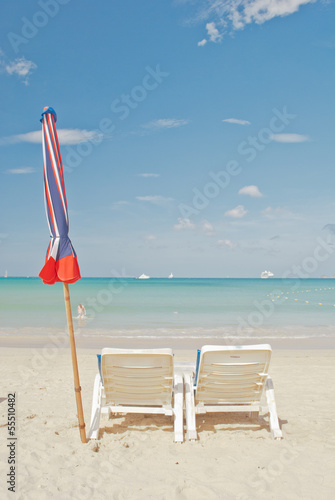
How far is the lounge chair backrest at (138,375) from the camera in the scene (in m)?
4.30

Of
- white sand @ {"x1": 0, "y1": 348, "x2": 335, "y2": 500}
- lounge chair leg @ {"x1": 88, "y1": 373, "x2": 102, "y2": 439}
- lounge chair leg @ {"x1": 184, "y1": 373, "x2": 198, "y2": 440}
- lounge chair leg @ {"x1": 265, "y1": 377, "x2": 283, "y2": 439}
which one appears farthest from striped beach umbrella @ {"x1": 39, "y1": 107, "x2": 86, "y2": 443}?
lounge chair leg @ {"x1": 265, "y1": 377, "x2": 283, "y2": 439}

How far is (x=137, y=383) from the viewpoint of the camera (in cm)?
451

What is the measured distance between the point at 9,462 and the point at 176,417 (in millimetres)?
1704

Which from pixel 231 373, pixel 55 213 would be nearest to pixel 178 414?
pixel 231 373

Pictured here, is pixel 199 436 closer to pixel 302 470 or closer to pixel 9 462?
pixel 302 470

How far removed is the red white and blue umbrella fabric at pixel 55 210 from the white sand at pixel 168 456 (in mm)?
1718

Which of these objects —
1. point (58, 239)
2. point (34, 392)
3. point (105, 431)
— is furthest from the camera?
point (34, 392)

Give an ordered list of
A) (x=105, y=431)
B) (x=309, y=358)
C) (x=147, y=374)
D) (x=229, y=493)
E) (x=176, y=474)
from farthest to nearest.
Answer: (x=309, y=358) < (x=105, y=431) < (x=147, y=374) < (x=176, y=474) < (x=229, y=493)

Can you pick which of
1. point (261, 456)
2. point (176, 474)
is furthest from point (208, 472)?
point (261, 456)

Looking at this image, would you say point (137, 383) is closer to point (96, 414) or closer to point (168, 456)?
point (96, 414)

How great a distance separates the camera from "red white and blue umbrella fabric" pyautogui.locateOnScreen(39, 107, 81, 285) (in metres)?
3.89

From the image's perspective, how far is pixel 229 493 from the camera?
341cm

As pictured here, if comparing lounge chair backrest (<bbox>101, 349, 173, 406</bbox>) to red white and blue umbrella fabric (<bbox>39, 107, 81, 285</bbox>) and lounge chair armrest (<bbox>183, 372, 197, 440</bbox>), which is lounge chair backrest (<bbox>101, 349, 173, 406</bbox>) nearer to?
lounge chair armrest (<bbox>183, 372, 197, 440</bbox>)

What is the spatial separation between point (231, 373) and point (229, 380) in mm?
106
